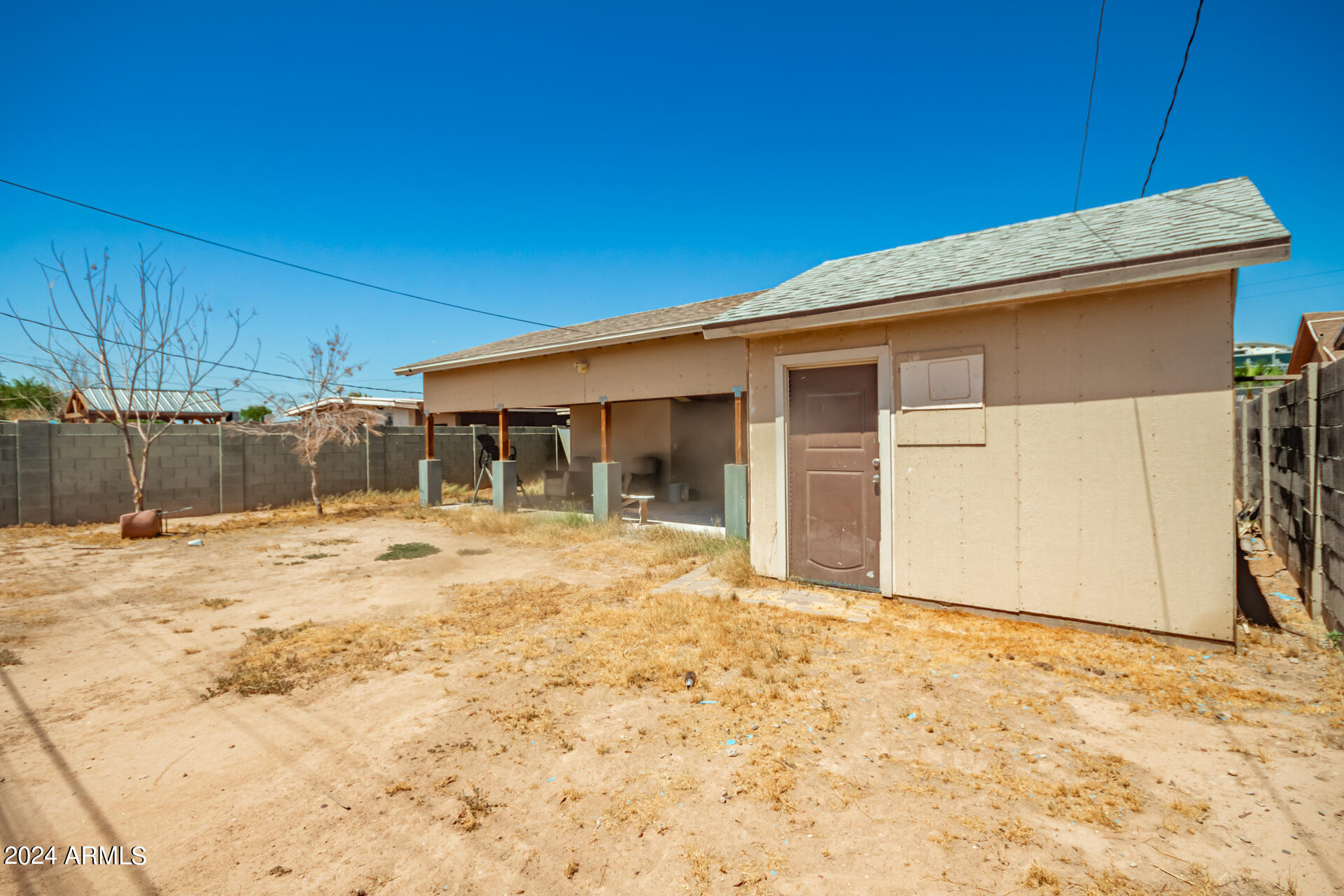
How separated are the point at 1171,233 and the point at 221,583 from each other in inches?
385

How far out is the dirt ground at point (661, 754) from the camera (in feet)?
7.27

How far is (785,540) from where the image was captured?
20.1 ft

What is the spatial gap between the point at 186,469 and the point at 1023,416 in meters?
14.5

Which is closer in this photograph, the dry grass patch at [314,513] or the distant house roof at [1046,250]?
the distant house roof at [1046,250]

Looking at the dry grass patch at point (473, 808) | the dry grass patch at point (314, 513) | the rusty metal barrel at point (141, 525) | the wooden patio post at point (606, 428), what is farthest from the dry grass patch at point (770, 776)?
the rusty metal barrel at point (141, 525)

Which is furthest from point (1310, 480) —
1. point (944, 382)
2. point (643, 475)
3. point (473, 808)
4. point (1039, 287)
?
point (643, 475)

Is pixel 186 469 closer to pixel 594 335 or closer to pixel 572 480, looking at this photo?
pixel 572 480

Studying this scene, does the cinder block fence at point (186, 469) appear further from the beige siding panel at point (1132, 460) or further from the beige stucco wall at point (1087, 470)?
the beige siding panel at point (1132, 460)

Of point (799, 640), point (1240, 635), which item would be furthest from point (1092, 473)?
point (799, 640)

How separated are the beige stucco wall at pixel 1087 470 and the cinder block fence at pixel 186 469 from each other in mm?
13220

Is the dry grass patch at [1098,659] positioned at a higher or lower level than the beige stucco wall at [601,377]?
lower

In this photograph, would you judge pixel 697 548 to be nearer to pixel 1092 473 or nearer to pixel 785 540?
pixel 785 540

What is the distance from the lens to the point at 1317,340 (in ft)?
31.3

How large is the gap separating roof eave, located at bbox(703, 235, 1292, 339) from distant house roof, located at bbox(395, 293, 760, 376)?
95.7 inches
